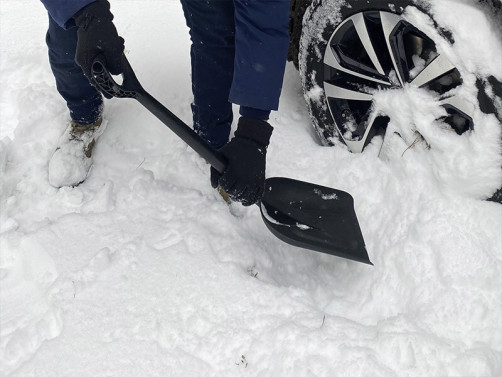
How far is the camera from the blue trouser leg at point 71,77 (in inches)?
78.8

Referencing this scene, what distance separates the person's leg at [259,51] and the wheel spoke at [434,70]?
0.56 meters

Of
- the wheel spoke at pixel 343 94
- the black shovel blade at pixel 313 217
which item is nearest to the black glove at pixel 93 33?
the black shovel blade at pixel 313 217

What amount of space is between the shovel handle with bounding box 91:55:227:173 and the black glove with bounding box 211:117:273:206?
41 mm

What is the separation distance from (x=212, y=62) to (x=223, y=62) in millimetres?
46

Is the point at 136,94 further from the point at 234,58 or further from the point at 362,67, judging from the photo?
the point at 362,67

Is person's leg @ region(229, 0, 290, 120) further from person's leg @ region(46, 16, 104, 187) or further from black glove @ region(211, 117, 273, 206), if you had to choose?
person's leg @ region(46, 16, 104, 187)

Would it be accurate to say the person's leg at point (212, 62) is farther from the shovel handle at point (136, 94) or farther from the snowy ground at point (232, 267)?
the shovel handle at point (136, 94)

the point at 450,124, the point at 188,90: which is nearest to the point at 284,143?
the point at 188,90

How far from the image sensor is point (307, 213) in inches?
82.7

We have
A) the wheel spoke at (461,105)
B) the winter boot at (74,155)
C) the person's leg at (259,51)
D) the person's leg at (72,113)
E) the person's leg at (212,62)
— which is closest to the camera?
the person's leg at (259,51)

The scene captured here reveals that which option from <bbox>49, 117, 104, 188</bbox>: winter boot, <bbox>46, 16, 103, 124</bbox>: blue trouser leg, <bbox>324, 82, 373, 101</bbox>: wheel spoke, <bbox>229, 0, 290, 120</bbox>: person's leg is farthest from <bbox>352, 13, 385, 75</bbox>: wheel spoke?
<bbox>49, 117, 104, 188</bbox>: winter boot

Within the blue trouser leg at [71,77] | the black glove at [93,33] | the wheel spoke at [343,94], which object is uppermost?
the black glove at [93,33]

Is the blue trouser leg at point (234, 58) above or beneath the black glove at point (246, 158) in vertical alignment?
above

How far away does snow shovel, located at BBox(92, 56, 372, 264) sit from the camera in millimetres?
1821
